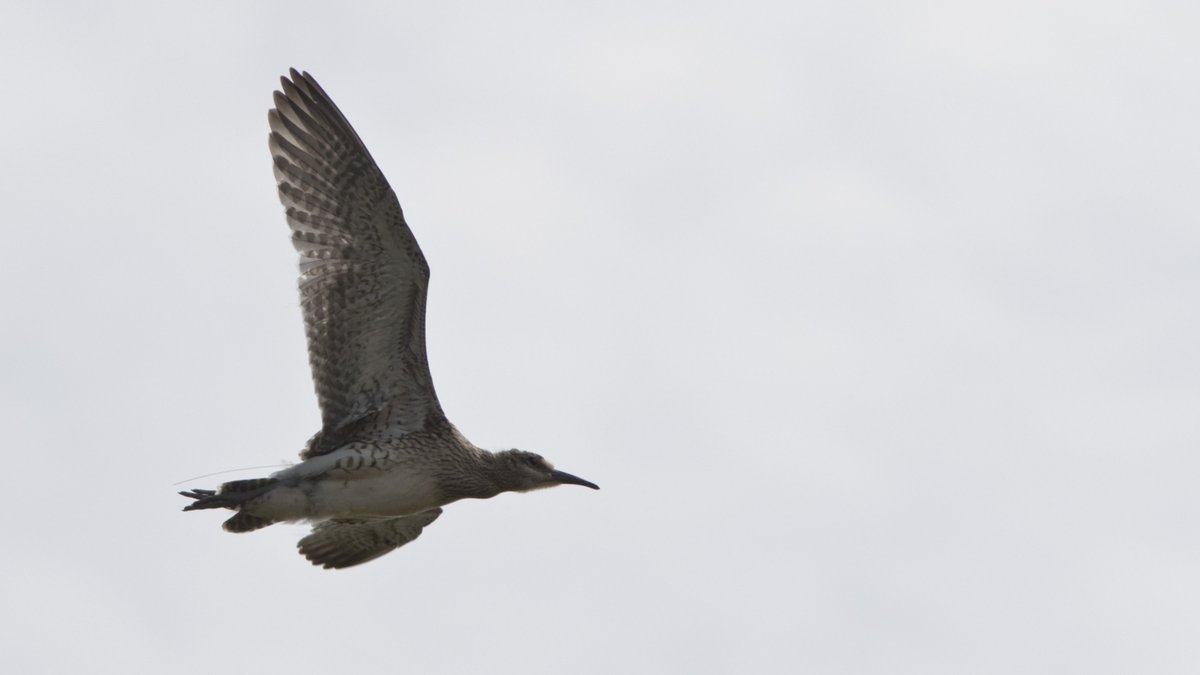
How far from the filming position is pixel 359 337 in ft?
53.3

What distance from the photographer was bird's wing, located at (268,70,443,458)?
16094 millimetres

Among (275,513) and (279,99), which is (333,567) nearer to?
(275,513)

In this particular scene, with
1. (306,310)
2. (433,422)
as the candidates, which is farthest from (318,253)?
(433,422)

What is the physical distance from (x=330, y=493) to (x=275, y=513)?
1.56 ft

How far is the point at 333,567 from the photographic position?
58.4ft

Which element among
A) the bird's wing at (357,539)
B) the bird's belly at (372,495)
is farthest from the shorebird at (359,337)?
the bird's wing at (357,539)

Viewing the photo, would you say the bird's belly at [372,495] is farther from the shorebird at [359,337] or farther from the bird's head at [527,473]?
the bird's head at [527,473]

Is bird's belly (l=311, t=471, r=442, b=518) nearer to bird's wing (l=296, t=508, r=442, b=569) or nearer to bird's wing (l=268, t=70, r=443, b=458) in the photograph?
bird's wing (l=268, t=70, r=443, b=458)

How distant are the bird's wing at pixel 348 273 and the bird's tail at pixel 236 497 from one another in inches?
29.9

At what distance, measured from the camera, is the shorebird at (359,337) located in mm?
15930

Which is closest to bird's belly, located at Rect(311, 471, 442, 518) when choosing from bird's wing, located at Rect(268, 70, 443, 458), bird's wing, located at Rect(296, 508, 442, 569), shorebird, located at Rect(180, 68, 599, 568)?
shorebird, located at Rect(180, 68, 599, 568)

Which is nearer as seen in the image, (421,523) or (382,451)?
(382,451)

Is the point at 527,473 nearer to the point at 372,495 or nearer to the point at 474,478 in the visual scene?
the point at 474,478

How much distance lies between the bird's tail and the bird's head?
2136mm
